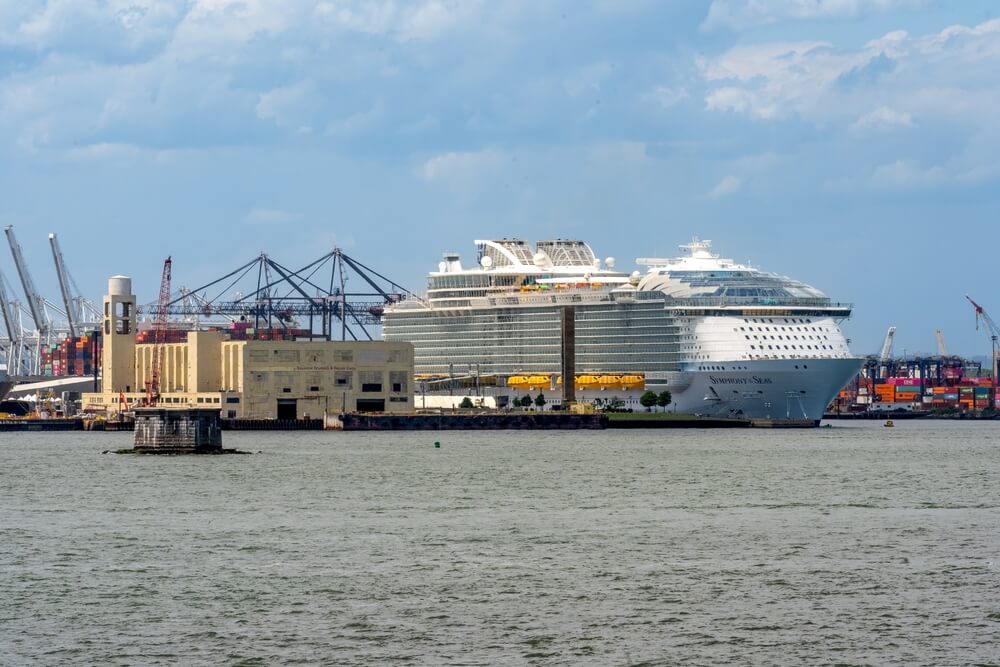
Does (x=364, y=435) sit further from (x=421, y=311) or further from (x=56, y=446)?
(x=421, y=311)

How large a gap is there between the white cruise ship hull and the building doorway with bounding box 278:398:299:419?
24.0m

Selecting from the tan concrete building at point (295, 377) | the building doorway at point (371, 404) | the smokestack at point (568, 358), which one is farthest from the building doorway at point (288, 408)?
the smokestack at point (568, 358)

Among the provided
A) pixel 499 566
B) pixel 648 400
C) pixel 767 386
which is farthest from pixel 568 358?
pixel 499 566

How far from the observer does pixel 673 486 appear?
55.2 meters

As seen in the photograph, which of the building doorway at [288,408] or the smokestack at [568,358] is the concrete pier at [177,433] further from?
the smokestack at [568,358]

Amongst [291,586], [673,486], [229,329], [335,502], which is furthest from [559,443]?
[229,329]

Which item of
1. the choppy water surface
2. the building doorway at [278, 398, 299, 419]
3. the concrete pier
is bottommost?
the choppy water surface

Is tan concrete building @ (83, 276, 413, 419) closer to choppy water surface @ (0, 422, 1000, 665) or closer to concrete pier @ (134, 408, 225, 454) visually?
concrete pier @ (134, 408, 225, 454)

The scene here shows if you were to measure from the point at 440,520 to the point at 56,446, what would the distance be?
48.0 meters

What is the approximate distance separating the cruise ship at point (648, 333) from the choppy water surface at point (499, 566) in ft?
163

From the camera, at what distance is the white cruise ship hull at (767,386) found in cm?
11200

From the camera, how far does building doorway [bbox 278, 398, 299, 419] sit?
109681 millimetres

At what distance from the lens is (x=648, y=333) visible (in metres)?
118

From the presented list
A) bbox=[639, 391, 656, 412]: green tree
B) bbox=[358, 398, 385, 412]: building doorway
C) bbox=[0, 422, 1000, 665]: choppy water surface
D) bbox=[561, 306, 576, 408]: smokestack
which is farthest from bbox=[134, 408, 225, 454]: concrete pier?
bbox=[639, 391, 656, 412]: green tree
